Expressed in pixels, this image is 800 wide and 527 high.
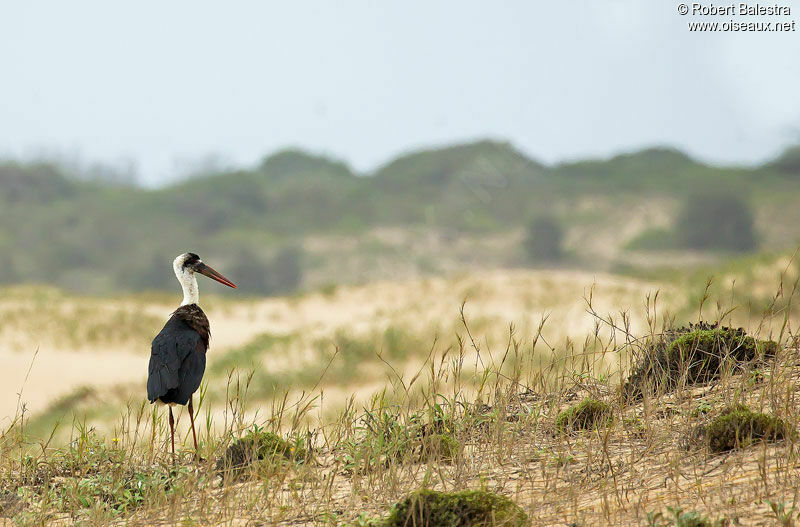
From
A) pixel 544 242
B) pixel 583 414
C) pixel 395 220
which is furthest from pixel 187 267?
pixel 395 220

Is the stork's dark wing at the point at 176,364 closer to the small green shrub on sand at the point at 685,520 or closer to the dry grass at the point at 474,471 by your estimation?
the dry grass at the point at 474,471

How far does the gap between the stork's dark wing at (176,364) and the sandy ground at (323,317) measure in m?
11.3

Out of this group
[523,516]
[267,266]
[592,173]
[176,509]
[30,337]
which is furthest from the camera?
[592,173]

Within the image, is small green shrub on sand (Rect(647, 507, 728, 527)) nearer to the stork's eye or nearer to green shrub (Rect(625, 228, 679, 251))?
the stork's eye

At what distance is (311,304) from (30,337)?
26.4 feet

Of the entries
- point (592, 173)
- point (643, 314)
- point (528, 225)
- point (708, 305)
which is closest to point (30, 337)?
point (643, 314)

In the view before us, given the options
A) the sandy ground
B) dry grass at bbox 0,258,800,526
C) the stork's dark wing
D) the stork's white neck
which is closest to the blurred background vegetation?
the sandy ground

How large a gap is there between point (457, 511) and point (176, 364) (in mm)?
2324

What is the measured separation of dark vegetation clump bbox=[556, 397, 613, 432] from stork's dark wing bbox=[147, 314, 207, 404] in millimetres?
2257

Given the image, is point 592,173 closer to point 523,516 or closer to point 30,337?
point 30,337

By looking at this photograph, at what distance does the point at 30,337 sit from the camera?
21828 millimetres

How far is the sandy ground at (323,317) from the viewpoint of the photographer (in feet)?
60.8

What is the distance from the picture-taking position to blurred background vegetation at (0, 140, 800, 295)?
2813 inches

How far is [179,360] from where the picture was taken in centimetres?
558
